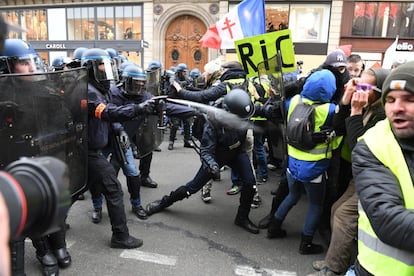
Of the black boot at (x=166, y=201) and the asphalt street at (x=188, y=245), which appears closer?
the asphalt street at (x=188, y=245)

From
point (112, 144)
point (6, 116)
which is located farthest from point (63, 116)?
point (112, 144)

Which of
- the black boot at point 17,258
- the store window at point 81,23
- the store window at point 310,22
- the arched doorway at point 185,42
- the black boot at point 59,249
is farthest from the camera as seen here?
the store window at point 81,23

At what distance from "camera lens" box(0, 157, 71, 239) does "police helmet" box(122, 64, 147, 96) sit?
280 centimetres

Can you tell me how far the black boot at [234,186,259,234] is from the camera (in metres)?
3.76

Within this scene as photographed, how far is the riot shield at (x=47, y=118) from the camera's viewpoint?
2246 mm

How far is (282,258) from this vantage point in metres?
3.28

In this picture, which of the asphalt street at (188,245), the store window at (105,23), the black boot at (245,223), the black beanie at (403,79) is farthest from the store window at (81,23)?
the black beanie at (403,79)

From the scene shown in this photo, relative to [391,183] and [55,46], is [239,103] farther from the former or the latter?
[55,46]

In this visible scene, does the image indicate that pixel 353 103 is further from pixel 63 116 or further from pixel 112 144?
pixel 112 144

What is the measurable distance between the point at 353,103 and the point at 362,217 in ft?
2.74

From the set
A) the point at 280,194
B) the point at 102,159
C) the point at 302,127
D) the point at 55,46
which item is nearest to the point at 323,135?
the point at 302,127

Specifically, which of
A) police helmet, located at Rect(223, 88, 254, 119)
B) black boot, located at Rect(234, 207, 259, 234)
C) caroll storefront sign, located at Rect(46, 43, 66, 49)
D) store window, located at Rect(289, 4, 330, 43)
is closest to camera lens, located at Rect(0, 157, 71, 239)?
police helmet, located at Rect(223, 88, 254, 119)

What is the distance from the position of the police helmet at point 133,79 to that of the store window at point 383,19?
16.8 m

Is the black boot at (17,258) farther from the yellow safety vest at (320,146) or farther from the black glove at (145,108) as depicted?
the yellow safety vest at (320,146)
